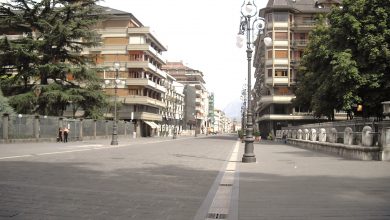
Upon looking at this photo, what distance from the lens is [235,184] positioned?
38.1 ft

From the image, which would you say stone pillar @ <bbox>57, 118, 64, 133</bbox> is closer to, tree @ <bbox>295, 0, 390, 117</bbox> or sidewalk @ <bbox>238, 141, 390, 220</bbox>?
tree @ <bbox>295, 0, 390, 117</bbox>

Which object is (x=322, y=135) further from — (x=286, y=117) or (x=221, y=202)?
(x=286, y=117)

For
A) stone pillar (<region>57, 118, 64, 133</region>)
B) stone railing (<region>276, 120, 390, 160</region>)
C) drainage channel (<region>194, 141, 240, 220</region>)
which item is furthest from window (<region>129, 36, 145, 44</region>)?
drainage channel (<region>194, 141, 240, 220</region>)

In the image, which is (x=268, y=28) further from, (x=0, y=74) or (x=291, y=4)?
(x=0, y=74)

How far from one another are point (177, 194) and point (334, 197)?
317cm

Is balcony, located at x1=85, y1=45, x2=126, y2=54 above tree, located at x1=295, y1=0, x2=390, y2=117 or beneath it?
above

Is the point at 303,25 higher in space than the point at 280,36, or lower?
higher

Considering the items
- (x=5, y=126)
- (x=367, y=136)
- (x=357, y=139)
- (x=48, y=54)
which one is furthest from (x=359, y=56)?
(x=48, y=54)

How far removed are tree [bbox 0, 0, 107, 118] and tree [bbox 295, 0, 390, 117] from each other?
78.8ft

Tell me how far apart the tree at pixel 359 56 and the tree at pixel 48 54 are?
24013 mm

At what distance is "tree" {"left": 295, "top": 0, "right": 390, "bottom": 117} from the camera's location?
37656 millimetres

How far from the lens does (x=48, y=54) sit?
47.4 meters

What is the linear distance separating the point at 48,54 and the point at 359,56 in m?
30.2

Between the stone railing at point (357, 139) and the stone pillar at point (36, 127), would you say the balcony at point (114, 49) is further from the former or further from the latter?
the stone railing at point (357, 139)
